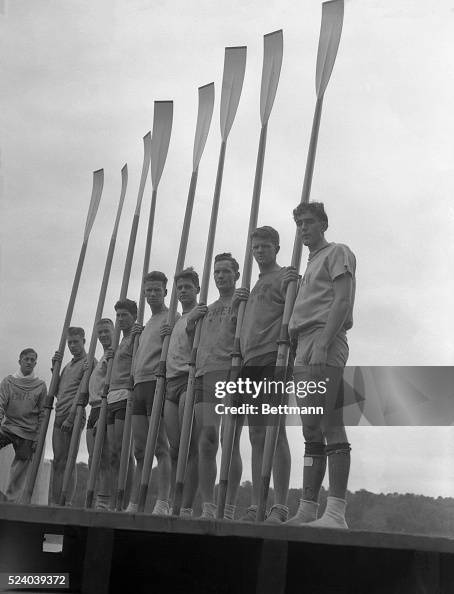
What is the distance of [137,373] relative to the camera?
15.7ft

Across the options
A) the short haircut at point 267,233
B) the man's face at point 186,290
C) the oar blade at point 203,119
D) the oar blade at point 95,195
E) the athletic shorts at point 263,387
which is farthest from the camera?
the oar blade at point 95,195

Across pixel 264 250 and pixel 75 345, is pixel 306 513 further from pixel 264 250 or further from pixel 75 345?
pixel 75 345

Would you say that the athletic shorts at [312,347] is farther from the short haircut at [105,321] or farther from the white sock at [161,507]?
the short haircut at [105,321]

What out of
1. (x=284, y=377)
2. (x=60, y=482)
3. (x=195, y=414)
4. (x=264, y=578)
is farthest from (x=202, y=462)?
(x=60, y=482)

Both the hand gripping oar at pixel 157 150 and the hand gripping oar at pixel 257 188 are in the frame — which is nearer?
the hand gripping oar at pixel 257 188

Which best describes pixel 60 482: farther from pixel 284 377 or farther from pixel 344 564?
pixel 344 564

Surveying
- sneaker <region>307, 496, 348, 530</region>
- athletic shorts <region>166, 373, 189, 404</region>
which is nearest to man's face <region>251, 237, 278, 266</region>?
athletic shorts <region>166, 373, 189, 404</region>

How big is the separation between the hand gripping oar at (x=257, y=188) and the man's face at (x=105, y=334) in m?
1.40

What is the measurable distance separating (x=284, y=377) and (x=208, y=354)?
23.5 inches

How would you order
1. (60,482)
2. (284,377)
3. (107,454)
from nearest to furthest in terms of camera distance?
(284,377) < (107,454) < (60,482)

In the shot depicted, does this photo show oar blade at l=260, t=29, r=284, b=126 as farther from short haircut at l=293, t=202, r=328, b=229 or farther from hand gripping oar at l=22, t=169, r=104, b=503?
hand gripping oar at l=22, t=169, r=104, b=503

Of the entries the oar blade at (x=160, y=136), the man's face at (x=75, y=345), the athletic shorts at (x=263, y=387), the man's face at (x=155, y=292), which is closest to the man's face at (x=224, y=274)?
the athletic shorts at (x=263, y=387)

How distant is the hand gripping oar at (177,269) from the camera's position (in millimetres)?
4582

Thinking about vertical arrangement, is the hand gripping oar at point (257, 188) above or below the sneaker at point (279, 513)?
above
